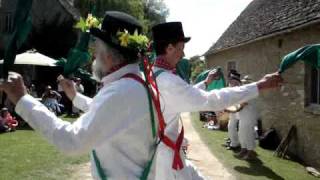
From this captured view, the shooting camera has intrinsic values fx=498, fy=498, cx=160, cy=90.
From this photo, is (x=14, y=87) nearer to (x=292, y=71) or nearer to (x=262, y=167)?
(x=262, y=167)

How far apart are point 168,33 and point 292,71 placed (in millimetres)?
8693

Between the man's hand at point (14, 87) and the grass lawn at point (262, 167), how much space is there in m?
7.04

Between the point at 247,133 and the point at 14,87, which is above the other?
the point at 14,87

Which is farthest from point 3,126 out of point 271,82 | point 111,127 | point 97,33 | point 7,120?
point 111,127

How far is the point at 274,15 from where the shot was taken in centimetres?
1622

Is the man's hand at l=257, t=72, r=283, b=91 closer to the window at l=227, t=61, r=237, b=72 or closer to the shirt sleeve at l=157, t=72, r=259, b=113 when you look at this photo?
the shirt sleeve at l=157, t=72, r=259, b=113

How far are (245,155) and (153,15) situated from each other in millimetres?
47214

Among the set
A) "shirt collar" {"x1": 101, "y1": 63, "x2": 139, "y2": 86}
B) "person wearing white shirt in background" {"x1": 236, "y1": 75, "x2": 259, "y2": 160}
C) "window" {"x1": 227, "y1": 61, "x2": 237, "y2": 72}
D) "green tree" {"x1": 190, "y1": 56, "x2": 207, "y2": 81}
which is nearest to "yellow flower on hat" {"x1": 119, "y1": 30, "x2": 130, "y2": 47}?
"shirt collar" {"x1": 101, "y1": 63, "x2": 139, "y2": 86}

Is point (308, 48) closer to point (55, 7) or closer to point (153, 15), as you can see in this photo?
point (55, 7)

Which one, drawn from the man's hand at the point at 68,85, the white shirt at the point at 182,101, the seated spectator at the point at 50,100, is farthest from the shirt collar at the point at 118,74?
the seated spectator at the point at 50,100

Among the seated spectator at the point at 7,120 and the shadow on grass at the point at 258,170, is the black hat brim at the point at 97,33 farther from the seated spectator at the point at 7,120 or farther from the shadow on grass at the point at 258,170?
the seated spectator at the point at 7,120

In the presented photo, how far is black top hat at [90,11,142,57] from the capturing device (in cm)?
297

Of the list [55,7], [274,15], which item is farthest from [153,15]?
[274,15]

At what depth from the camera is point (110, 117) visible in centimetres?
272
